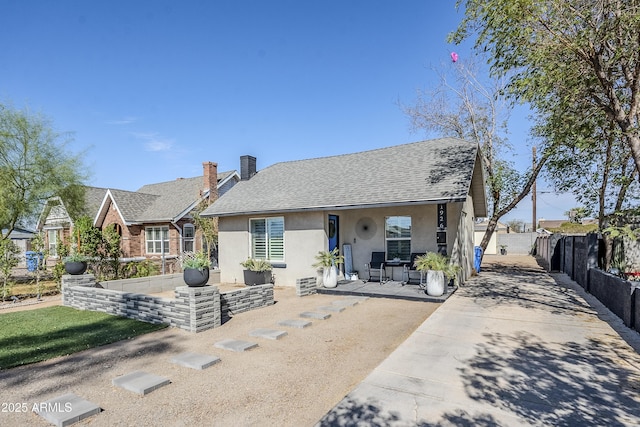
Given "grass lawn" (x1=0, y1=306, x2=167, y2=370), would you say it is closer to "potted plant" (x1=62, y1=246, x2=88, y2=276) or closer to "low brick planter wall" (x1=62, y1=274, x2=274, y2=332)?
"low brick planter wall" (x1=62, y1=274, x2=274, y2=332)

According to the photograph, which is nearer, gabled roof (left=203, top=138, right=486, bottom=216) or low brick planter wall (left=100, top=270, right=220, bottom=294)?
gabled roof (left=203, top=138, right=486, bottom=216)

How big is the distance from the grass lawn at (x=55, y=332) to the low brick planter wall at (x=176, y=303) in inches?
8.5

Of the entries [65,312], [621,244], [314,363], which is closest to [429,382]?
[314,363]

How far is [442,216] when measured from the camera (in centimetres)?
1031

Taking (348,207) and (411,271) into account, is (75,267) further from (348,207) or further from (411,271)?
(411,271)

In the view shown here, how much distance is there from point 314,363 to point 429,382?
1644mm

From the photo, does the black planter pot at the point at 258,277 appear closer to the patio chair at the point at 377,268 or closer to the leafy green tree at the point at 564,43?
the patio chair at the point at 377,268

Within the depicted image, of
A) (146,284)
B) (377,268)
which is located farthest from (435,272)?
(146,284)

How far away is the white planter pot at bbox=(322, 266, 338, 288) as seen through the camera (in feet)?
35.2

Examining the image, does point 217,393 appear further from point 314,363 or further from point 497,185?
point 497,185

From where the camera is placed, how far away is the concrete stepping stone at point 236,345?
5441mm

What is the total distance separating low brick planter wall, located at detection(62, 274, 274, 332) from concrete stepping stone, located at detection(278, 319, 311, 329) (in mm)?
1318

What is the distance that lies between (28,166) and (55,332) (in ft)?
34.3

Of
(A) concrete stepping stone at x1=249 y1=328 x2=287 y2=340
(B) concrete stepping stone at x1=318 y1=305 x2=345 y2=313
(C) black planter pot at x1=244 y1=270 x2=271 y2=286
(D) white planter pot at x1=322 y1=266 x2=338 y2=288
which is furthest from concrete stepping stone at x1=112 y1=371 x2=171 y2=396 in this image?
(C) black planter pot at x1=244 y1=270 x2=271 y2=286
